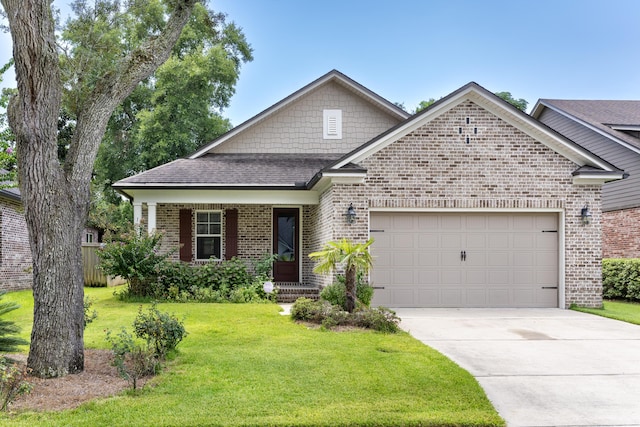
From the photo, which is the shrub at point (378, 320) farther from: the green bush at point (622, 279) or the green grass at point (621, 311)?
the green bush at point (622, 279)

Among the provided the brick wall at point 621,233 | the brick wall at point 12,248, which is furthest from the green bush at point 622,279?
the brick wall at point 12,248

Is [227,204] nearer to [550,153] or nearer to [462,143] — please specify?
[462,143]

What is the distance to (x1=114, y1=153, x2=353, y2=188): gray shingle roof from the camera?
1348 cm

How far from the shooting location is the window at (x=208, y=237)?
48.9 feet

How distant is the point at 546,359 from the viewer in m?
6.84

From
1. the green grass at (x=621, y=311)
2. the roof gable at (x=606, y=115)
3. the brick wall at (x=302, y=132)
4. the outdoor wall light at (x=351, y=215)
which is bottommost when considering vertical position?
the green grass at (x=621, y=311)

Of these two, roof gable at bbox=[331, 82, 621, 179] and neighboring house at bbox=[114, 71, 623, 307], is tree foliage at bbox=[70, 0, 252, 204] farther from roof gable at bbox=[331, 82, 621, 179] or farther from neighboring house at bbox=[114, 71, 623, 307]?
neighboring house at bbox=[114, 71, 623, 307]

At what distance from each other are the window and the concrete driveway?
6.19m

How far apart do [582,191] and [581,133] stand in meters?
9.29

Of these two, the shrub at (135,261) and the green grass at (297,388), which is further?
the shrub at (135,261)

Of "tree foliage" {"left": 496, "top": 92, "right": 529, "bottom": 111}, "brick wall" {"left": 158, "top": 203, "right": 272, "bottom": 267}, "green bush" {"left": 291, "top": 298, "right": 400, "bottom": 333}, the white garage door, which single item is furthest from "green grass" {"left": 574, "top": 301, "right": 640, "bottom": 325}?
"tree foliage" {"left": 496, "top": 92, "right": 529, "bottom": 111}

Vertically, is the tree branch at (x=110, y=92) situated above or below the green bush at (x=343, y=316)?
above

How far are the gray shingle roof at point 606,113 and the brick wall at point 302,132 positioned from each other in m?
8.32

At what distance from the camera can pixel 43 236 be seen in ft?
18.0
